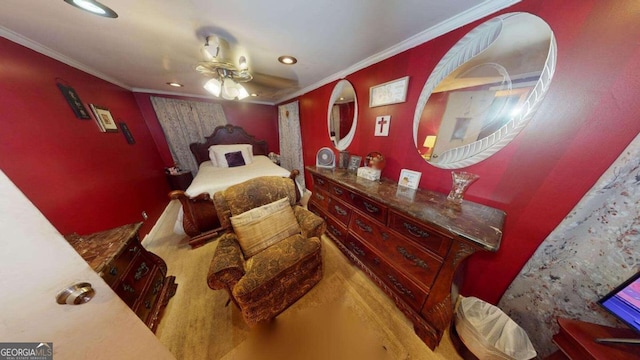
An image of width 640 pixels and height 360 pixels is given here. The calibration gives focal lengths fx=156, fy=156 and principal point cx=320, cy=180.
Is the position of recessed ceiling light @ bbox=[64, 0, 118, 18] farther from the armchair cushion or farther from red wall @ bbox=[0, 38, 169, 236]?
the armchair cushion

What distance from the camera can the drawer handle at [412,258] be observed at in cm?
104

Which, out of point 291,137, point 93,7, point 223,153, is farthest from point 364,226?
point 223,153

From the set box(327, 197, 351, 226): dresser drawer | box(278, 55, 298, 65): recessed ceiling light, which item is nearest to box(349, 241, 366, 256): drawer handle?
box(327, 197, 351, 226): dresser drawer

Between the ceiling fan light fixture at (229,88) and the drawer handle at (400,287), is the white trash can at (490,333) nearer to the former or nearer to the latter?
the drawer handle at (400,287)

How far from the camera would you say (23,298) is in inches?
18.4

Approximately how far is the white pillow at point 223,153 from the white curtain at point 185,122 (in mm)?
512

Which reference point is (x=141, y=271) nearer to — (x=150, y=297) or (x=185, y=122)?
(x=150, y=297)

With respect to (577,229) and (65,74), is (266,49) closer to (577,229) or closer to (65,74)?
(65,74)

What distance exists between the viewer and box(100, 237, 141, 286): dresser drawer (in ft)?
2.87

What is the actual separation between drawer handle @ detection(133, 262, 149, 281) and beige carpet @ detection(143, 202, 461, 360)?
15.5 inches

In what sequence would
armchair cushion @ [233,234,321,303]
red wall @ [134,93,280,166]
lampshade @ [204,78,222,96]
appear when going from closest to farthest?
armchair cushion @ [233,234,321,303] → lampshade @ [204,78,222,96] → red wall @ [134,93,280,166]

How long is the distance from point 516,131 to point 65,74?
380cm

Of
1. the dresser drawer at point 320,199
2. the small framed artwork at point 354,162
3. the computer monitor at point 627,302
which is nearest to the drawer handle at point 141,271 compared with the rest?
the dresser drawer at point 320,199

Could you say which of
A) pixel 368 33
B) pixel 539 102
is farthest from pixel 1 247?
pixel 539 102
